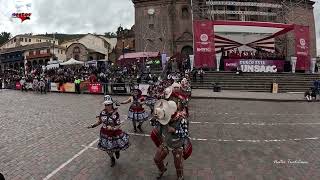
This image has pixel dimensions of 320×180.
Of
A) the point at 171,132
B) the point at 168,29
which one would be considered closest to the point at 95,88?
the point at 168,29

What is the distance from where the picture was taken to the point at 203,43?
3844 cm

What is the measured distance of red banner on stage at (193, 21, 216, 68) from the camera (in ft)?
126

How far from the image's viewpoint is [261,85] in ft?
123

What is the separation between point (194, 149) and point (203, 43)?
27.1 m

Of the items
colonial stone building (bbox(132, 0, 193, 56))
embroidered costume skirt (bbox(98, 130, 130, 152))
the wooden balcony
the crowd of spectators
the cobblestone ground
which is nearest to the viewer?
the cobblestone ground

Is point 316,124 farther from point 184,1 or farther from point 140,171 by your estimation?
point 184,1

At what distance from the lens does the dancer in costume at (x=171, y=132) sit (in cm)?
824

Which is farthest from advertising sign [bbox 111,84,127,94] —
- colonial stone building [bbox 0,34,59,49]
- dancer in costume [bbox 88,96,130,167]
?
colonial stone building [bbox 0,34,59,49]

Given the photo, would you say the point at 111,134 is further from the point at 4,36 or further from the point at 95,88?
the point at 4,36

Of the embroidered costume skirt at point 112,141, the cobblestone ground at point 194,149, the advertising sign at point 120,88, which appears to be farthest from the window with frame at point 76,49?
the embroidered costume skirt at point 112,141

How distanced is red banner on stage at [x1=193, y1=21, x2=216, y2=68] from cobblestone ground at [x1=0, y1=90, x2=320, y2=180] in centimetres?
1936

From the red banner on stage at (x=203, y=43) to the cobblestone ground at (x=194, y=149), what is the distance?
1936 cm

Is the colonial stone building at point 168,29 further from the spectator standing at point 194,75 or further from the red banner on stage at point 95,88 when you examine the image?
the red banner on stage at point 95,88

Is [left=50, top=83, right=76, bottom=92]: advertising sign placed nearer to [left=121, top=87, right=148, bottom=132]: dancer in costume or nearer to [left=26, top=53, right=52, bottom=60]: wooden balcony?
[left=121, top=87, right=148, bottom=132]: dancer in costume
